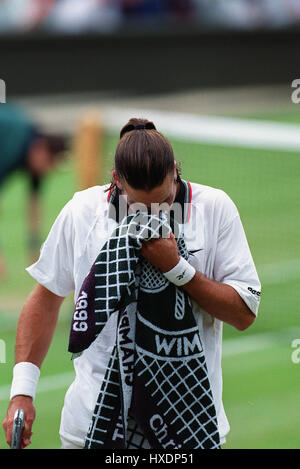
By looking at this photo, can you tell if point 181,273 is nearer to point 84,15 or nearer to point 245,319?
point 245,319

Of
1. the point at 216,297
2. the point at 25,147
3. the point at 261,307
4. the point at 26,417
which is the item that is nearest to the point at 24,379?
the point at 26,417

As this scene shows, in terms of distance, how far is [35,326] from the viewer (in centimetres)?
367

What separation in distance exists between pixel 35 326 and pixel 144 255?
0.60 metres

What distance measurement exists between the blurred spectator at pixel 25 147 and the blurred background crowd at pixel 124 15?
29.7ft

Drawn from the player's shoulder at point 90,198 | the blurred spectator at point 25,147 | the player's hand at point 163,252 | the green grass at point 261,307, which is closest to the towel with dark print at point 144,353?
the player's hand at point 163,252

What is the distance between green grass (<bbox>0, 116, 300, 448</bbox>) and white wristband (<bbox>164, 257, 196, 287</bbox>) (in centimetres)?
154

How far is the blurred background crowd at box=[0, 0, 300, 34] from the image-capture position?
1948cm

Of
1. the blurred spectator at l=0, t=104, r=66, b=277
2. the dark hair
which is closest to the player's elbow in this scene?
the dark hair

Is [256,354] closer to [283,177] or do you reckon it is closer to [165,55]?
[283,177]

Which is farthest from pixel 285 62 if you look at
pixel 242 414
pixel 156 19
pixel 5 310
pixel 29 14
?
pixel 242 414

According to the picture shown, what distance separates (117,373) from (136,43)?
16.5m

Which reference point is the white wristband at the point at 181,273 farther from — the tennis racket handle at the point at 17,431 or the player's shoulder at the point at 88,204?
the tennis racket handle at the point at 17,431

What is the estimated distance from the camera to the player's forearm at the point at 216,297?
3.31 metres

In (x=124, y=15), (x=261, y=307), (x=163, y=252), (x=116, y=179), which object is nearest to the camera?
(x=163, y=252)
